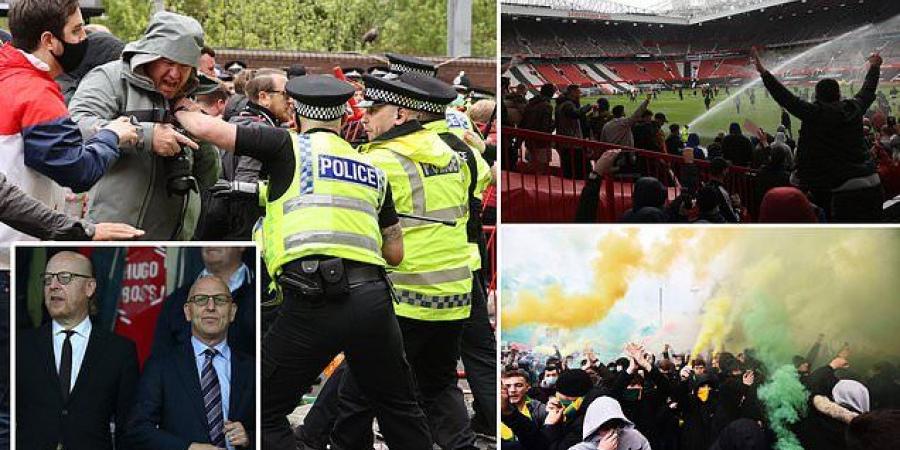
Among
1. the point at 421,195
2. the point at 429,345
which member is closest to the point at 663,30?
the point at 421,195

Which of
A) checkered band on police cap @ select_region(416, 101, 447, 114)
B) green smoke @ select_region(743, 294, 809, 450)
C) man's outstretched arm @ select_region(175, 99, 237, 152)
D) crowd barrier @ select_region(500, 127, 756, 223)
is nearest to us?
man's outstretched arm @ select_region(175, 99, 237, 152)

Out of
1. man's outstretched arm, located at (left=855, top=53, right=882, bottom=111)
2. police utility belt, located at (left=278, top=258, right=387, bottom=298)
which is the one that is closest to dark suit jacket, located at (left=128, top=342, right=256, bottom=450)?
police utility belt, located at (left=278, top=258, right=387, bottom=298)

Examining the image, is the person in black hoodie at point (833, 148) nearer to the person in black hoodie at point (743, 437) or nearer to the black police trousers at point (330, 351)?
the person in black hoodie at point (743, 437)

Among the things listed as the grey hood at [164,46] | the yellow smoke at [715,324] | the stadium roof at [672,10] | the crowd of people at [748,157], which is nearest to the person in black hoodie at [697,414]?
the yellow smoke at [715,324]

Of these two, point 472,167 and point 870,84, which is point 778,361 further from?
point 472,167

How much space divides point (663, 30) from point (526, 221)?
105 centimetres

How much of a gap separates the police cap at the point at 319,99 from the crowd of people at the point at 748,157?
89 centimetres

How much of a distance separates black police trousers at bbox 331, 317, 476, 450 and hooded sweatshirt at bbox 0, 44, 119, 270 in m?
1.75

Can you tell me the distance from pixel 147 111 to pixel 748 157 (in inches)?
104

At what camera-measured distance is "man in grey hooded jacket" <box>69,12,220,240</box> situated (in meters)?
5.63

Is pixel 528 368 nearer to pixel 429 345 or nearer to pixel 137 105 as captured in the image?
pixel 429 345

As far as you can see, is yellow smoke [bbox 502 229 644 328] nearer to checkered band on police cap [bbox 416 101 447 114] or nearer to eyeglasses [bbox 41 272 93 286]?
checkered band on police cap [bbox 416 101 447 114]

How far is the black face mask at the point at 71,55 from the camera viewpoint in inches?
223

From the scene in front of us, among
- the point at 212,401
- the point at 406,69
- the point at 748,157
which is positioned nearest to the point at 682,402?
the point at 748,157
